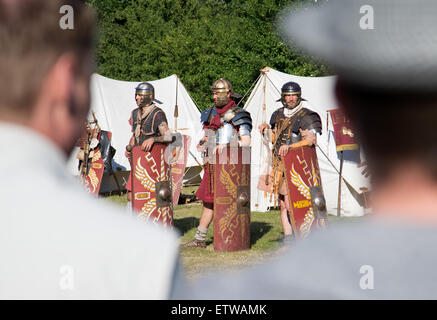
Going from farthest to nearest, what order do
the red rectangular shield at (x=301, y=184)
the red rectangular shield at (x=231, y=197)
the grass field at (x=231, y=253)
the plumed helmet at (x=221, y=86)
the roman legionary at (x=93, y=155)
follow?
1. the roman legionary at (x=93, y=155)
2. the plumed helmet at (x=221, y=86)
3. the red rectangular shield at (x=231, y=197)
4. the red rectangular shield at (x=301, y=184)
5. the grass field at (x=231, y=253)

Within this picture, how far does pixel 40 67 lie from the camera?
0.86 m

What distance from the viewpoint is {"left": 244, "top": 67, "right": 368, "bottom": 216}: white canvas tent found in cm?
936

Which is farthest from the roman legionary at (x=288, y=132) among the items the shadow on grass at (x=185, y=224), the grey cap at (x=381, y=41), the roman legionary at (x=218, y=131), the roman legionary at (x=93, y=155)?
the grey cap at (x=381, y=41)

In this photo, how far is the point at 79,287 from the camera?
79cm

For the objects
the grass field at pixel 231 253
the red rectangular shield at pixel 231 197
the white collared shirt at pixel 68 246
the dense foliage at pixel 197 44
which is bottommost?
the grass field at pixel 231 253

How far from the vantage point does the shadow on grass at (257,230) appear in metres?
7.08

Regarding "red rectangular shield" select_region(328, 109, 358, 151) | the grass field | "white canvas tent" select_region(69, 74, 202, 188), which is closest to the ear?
the grass field

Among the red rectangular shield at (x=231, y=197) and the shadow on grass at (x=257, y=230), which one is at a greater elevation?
the red rectangular shield at (x=231, y=197)

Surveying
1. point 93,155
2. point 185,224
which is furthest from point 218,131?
point 93,155

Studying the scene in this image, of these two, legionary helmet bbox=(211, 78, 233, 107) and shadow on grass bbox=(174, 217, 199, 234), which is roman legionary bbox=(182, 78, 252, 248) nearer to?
legionary helmet bbox=(211, 78, 233, 107)

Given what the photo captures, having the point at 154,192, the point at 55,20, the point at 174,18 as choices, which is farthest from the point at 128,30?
the point at 55,20

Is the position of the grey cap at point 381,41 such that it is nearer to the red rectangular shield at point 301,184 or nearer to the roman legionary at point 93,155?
the red rectangular shield at point 301,184

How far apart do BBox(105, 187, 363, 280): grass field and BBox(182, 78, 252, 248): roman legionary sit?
425mm

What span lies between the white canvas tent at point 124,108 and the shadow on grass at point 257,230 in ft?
12.6
